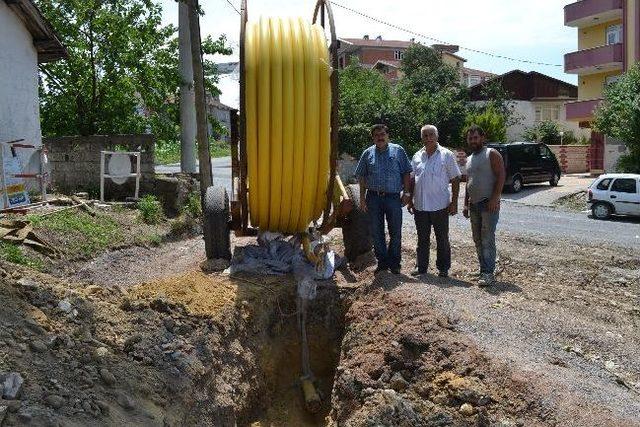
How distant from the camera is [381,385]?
219 inches

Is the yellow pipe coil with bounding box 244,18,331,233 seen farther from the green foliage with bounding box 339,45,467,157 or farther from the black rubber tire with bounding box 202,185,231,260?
the green foliage with bounding box 339,45,467,157

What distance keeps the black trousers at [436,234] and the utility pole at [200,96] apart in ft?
21.1

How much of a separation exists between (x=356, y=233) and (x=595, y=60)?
103 feet

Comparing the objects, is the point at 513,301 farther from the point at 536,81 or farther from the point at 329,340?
the point at 536,81

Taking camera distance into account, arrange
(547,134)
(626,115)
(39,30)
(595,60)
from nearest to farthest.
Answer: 1. (39,30)
2. (626,115)
3. (595,60)
4. (547,134)

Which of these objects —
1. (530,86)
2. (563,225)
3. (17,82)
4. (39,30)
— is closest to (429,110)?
(530,86)

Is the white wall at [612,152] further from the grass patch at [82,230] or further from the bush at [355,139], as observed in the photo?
the grass patch at [82,230]

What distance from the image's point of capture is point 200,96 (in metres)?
13.5

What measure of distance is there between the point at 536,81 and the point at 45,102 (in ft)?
118

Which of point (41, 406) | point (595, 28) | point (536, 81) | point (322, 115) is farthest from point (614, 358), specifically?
point (536, 81)

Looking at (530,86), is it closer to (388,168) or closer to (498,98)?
(498,98)

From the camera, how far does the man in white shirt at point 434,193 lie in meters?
7.50

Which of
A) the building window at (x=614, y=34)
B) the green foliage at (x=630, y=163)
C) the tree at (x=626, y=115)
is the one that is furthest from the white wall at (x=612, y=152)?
the building window at (x=614, y=34)

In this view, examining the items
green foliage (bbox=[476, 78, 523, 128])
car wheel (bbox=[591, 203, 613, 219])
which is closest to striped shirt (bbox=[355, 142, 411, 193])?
car wheel (bbox=[591, 203, 613, 219])
